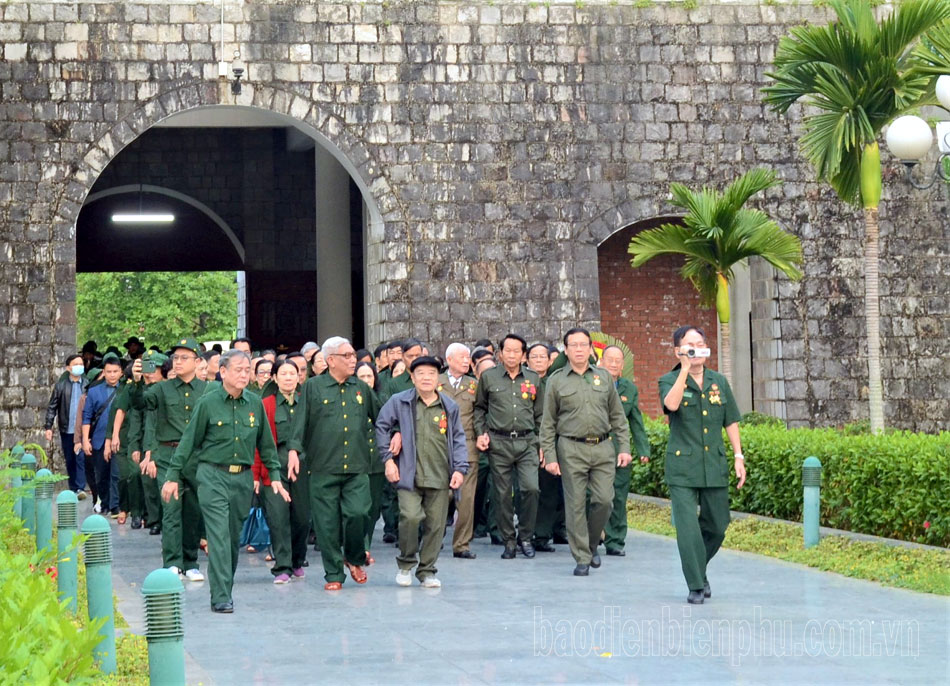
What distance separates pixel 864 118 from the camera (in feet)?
45.1

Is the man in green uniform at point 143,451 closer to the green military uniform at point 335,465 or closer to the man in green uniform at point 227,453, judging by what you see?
the green military uniform at point 335,465

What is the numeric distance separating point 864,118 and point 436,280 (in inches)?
235

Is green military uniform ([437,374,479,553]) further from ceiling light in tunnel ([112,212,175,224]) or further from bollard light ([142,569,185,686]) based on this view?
ceiling light in tunnel ([112,212,175,224])

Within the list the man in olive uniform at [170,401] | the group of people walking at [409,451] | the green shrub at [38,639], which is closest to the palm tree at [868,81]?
the group of people walking at [409,451]

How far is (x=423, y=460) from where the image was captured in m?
9.88

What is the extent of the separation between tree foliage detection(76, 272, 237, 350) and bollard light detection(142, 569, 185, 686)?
44.0 metres

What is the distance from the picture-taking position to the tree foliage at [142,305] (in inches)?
1925

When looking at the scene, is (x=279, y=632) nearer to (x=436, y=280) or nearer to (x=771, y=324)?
(x=436, y=280)

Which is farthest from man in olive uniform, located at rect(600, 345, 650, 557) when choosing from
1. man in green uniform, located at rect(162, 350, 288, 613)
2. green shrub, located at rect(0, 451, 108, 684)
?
green shrub, located at rect(0, 451, 108, 684)

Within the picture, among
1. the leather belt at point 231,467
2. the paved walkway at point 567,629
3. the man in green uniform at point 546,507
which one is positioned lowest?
the paved walkway at point 567,629

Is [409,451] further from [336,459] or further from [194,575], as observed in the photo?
[194,575]

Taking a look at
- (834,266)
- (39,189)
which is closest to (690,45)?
(834,266)

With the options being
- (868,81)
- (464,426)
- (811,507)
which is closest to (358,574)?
(464,426)

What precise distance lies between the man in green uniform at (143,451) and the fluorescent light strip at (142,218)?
538 inches
